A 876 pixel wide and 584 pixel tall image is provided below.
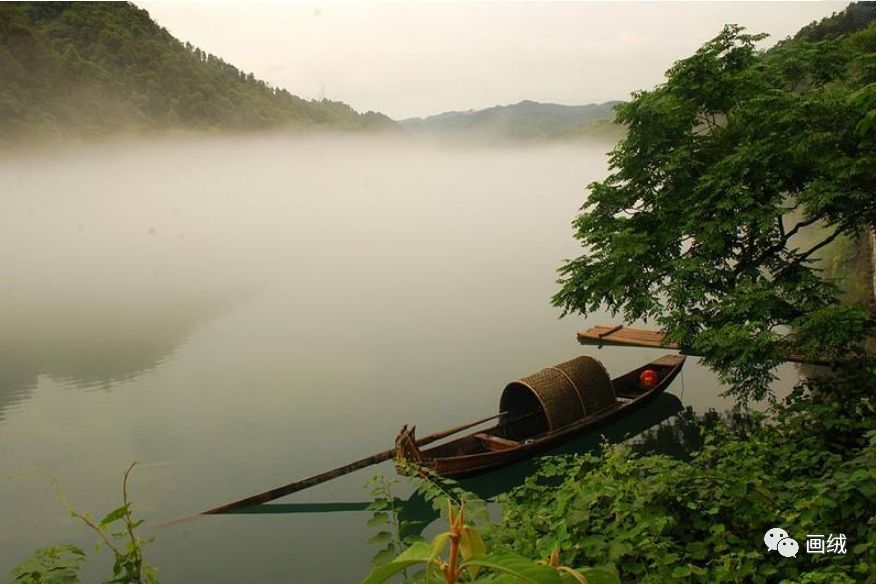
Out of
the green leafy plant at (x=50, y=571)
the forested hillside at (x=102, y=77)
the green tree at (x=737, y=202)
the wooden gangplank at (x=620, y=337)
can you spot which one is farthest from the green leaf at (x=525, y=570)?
the forested hillside at (x=102, y=77)

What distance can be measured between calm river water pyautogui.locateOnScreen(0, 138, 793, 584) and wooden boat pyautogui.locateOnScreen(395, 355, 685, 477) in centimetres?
97

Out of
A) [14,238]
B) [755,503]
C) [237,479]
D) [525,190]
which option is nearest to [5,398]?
[237,479]

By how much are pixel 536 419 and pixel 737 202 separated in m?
7.22

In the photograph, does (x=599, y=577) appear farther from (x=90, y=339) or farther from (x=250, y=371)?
(x=90, y=339)

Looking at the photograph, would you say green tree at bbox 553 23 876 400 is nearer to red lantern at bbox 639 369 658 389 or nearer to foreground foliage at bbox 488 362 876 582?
foreground foliage at bbox 488 362 876 582

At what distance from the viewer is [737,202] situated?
37.1 ft

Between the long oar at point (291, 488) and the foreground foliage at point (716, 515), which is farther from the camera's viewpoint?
the long oar at point (291, 488)

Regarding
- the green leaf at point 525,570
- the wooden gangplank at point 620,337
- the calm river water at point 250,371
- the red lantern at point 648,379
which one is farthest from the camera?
the wooden gangplank at point 620,337

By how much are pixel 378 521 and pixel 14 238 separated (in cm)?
9610

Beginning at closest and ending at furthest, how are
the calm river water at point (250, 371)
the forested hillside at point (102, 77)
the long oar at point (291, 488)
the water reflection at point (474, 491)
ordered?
the long oar at point (291, 488)
the water reflection at point (474, 491)
the calm river water at point (250, 371)
the forested hillside at point (102, 77)

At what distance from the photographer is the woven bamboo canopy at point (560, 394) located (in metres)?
14.3

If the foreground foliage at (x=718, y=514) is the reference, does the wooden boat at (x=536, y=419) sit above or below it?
below

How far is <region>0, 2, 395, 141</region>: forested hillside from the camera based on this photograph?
94.2 metres

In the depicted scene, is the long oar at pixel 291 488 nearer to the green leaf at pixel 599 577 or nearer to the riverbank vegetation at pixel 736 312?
the riverbank vegetation at pixel 736 312
